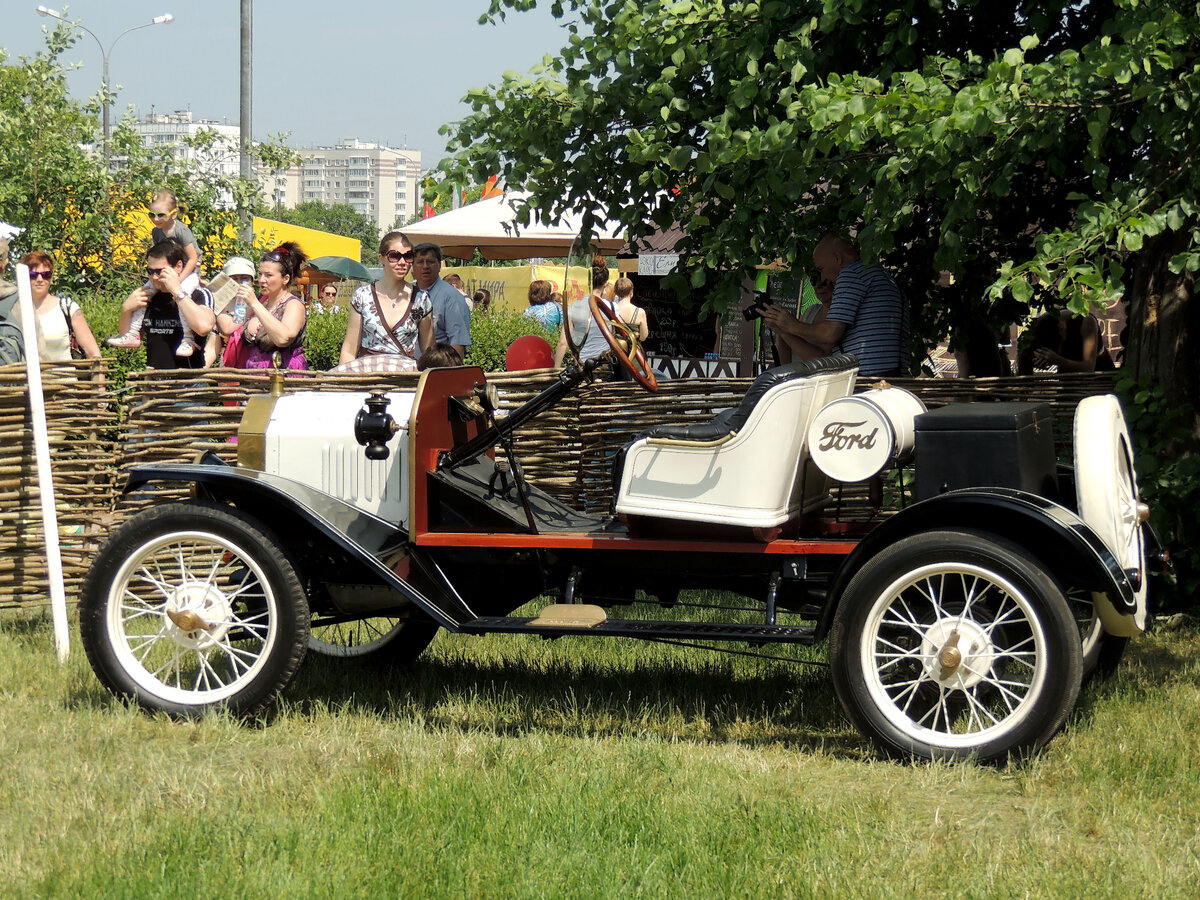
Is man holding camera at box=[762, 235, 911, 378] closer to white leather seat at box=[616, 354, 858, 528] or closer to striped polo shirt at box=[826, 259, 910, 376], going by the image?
striped polo shirt at box=[826, 259, 910, 376]

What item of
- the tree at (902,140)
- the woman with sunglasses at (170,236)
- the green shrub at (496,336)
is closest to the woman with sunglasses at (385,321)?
the tree at (902,140)

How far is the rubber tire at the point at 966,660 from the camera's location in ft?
13.6

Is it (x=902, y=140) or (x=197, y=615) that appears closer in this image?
(x=197, y=615)

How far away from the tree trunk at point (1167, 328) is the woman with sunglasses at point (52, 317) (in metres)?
5.96

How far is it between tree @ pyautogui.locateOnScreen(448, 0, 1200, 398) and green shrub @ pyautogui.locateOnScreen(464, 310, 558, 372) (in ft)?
27.8

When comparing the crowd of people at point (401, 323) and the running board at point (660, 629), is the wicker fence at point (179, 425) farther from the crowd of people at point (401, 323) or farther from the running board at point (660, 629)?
the running board at point (660, 629)

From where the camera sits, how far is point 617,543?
478 centimetres

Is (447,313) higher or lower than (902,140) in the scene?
lower

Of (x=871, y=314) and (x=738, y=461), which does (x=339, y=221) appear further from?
(x=738, y=461)

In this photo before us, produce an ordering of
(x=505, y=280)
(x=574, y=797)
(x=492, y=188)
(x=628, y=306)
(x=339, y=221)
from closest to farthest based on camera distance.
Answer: (x=574, y=797), (x=628, y=306), (x=492, y=188), (x=505, y=280), (x=339, y=221)

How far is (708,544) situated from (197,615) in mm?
1863

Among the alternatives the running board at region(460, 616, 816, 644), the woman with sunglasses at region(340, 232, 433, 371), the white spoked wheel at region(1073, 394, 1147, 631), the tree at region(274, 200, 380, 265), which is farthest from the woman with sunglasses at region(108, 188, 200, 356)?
the tree at region(274, 200, 380, 265)

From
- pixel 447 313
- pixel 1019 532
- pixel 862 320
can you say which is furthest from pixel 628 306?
pixel 1019 532

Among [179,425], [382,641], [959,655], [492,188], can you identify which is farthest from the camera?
[492,188]
